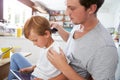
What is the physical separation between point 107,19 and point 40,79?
373 inches

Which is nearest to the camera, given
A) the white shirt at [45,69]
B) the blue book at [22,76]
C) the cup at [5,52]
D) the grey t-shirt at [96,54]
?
the grey t-shirt at [96,54]

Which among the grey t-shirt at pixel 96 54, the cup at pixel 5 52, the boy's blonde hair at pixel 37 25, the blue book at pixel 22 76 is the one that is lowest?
the blue book at pixel 22 76

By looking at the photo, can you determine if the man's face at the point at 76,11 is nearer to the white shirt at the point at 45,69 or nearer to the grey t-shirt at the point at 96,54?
the grey t-shirt at the point at 96,54

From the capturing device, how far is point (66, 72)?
1.08 m

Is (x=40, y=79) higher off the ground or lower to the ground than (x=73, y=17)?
lower

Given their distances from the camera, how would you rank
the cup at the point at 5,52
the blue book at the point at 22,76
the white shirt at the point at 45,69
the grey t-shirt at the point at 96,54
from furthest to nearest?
the cup at the point at 5,52 → the blue book at the point at 22,76 → the white shirt at the point at 45,69 → the grey t-shirt at the point at 96,54

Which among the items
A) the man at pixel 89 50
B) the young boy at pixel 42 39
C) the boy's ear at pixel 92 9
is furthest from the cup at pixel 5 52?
the boy's ear at pixel 92 9

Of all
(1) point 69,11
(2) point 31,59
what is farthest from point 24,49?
(1) point 69,11

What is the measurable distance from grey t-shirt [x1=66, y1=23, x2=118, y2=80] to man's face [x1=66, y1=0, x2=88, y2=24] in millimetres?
98

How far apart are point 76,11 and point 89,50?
232 millimetres

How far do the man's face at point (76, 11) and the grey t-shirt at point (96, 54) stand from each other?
0.10m

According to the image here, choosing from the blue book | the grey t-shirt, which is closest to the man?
the grey t-shirt

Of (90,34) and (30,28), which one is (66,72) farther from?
(30,28)

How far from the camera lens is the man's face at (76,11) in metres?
1.09
